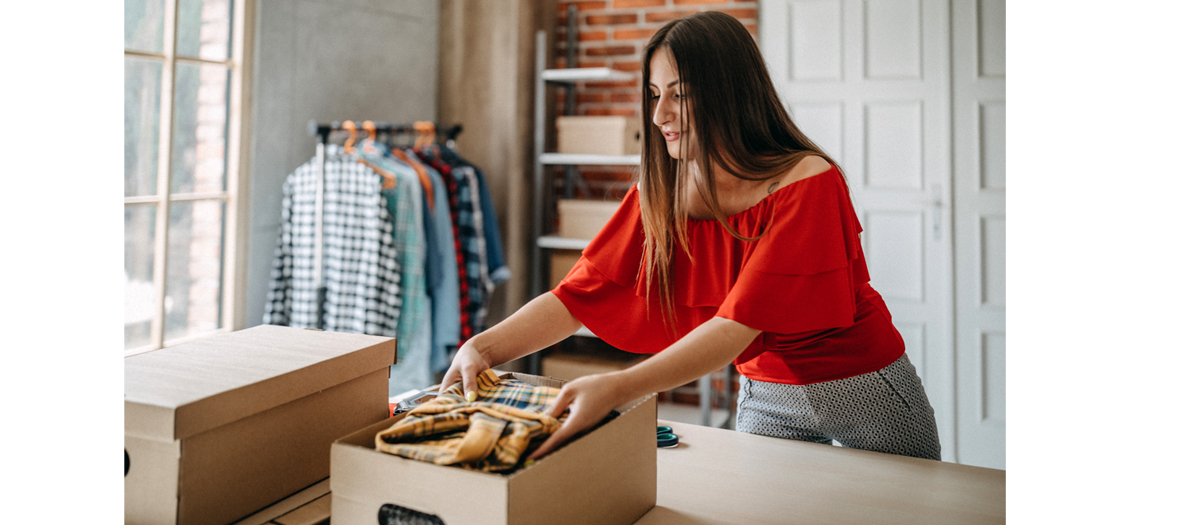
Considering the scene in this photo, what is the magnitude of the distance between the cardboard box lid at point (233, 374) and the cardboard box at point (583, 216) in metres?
2.11

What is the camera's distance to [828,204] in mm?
1067

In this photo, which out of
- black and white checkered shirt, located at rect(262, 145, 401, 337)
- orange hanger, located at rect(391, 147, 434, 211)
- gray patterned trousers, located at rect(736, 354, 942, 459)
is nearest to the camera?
gray patterned trousers, located at rect(736, 354, 942, 459)

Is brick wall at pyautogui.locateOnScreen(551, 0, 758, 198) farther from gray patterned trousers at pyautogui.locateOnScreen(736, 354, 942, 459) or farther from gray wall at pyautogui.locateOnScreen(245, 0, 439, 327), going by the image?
gray patterned trousers at pyautogui.locateOnScreen(736, 354, 942, 459)

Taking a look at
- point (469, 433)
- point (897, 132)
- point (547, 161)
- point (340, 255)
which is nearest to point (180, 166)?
point (340, 255)

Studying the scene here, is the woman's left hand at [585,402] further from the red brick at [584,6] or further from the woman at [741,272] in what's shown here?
the red brick at [584,6]

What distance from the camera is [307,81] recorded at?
108 inches

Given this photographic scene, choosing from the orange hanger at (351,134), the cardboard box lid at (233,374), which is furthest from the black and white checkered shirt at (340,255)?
the cardboard box lid at (233,374)

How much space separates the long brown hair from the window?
1724mm

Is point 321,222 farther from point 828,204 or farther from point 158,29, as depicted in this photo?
point 828,204

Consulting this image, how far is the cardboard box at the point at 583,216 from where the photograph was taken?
3.10 metres

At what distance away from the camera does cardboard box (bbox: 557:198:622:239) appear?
10.2 ft

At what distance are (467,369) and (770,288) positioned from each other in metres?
0.41

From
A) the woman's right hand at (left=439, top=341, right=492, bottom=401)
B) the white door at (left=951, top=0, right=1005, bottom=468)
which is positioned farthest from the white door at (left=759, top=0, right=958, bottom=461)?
the woman's right hand at (left=439, top=341, right=492, bottom=401)
